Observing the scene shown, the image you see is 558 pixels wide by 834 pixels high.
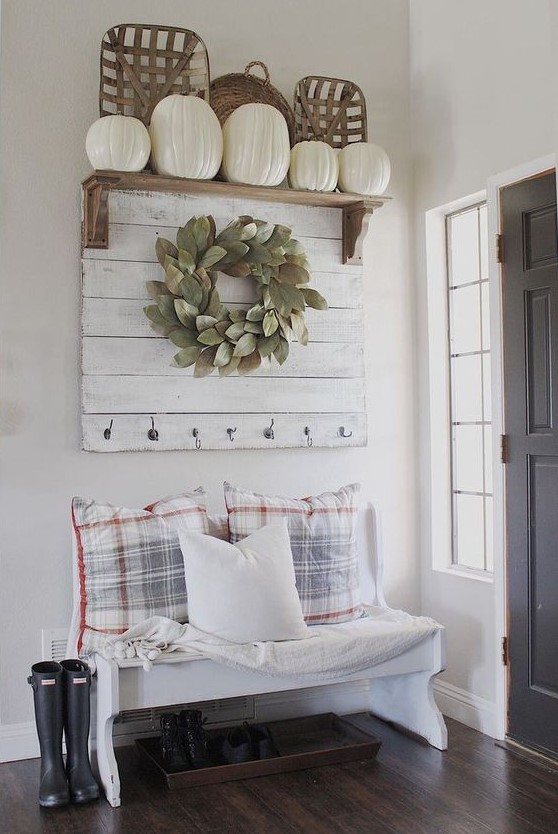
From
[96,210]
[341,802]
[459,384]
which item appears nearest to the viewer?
[341,802]

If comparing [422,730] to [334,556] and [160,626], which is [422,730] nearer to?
[334,556]

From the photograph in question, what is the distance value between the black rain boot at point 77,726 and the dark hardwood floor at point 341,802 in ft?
0.31

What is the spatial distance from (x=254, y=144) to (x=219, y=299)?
1.97 ft

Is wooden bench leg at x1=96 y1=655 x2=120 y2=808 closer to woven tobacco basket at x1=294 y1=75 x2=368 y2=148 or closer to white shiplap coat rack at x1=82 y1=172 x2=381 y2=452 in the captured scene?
white shiplap coat rack at x1=82 y1=172 x2=381 y2=452

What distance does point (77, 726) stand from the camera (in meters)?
3.12

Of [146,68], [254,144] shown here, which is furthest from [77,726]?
[146,68]

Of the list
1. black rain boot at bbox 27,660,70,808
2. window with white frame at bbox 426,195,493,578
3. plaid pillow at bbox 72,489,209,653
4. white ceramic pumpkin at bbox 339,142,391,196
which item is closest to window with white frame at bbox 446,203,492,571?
window with white frame at bbox 426,195,493,578

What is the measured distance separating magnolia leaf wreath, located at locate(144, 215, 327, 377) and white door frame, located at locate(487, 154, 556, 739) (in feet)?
2.41

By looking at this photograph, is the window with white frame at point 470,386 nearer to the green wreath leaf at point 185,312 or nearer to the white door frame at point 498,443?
the white door frame at point 498,443

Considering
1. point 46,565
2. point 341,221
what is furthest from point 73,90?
point 46,565

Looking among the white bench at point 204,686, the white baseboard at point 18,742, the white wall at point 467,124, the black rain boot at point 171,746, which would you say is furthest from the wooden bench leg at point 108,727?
the white wall at point 467,124

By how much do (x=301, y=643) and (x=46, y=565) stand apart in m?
1.02

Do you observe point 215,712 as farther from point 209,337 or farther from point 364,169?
point 364,169

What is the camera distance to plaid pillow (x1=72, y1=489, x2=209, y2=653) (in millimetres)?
3324
